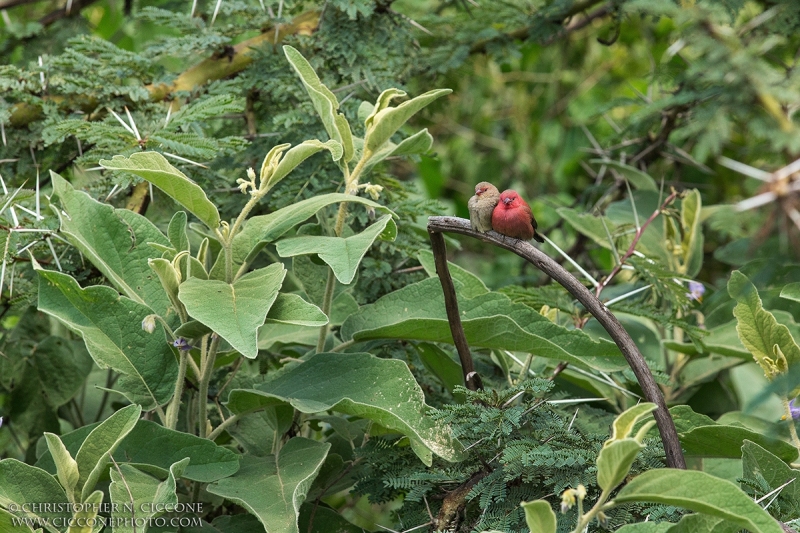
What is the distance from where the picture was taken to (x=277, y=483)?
141 centimetres

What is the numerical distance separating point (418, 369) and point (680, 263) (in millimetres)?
924

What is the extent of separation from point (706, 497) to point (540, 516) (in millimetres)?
223

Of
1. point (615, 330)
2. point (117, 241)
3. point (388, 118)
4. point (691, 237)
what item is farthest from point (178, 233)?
point (691, 237)

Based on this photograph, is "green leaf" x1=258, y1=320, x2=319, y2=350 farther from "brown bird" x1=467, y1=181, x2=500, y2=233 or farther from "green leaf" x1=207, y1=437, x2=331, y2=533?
"brown bird" x1=467, y1=181, x2=500, y2=233

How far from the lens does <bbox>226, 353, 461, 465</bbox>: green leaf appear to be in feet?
4.50

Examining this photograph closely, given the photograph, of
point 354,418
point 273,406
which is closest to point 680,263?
point 354,418

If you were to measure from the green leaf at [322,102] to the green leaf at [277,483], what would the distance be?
586 millimetres

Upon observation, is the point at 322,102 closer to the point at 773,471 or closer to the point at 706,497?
the point at 706,497

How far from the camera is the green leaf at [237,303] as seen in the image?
48.6 inches

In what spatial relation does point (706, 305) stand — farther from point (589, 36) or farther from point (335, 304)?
point (589, 36)

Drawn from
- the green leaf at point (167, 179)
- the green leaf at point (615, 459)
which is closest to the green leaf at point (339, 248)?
the green leaf at point (167, 179)

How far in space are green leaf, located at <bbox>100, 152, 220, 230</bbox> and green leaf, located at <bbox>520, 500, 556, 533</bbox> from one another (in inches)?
28.5

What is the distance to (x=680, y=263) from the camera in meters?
2.30

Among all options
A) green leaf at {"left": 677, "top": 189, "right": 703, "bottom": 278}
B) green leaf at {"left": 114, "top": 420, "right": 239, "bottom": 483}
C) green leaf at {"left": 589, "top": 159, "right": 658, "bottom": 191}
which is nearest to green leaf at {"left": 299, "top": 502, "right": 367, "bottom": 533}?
green leaf at {"left": 114, "top": 420, "right": 239, "bottom": 483}
